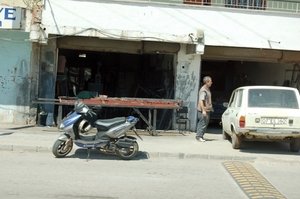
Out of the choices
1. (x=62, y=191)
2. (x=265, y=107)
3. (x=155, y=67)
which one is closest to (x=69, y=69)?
(x=155, y=67)

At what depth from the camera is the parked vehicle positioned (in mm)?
8438

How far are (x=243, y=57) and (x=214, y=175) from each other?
754 centimetres

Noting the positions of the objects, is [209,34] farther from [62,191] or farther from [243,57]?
[62,191]

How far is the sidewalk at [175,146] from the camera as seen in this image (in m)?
9.36

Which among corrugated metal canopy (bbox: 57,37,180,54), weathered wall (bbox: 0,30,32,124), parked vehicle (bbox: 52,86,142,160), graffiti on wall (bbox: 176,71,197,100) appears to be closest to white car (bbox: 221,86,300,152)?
parked vehicle (bbox: 52,86,142,160)

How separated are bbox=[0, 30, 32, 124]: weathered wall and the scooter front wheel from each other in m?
4.76

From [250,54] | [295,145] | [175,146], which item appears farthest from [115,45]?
[295,145]

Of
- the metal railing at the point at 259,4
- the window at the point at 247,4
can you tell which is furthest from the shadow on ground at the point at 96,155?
the window at the point at 247,4

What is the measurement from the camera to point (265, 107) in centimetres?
964

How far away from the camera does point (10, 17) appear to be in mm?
12023

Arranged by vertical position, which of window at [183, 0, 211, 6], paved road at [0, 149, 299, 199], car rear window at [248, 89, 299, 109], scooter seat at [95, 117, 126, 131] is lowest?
paved road at [0, 149, 299, 199]

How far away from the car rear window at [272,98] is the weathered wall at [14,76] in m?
7.29

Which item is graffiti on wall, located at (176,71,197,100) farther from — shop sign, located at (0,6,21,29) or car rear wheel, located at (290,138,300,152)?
shop sign, located at (0,6,21,29)

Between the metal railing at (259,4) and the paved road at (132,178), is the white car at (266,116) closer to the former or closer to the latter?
the paved road at (132,178)
